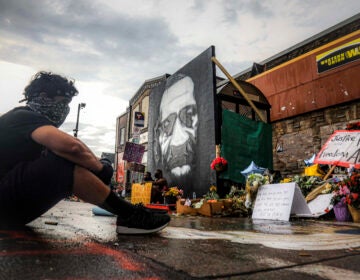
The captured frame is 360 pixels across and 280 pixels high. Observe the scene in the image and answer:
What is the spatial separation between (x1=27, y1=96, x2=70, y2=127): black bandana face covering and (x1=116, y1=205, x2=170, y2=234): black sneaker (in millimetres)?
896

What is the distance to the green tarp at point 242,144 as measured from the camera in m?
8.17

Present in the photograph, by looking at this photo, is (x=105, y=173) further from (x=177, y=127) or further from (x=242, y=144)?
(x=177, y=127)

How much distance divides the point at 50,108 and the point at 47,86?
0.53 feet

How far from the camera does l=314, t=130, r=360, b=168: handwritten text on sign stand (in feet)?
17.1

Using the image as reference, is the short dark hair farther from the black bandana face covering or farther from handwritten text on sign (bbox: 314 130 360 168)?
handwritten text on sign (bbox: 314 130 360 168)

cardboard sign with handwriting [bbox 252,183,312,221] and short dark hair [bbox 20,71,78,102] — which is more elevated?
short dark hair [bbox 20,71,78,102]

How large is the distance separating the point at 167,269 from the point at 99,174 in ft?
3.33

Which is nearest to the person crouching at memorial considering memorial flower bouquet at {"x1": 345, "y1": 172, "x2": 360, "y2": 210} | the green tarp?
memorial flower bouquet at {"x1": 345, "y1": 172, "x2": 360, "y2": 210}

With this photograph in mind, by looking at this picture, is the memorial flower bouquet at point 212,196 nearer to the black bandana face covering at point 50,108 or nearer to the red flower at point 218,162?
the red flower at point 218,162

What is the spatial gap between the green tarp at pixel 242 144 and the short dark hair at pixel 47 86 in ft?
20.9

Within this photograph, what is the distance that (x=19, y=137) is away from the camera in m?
1.78

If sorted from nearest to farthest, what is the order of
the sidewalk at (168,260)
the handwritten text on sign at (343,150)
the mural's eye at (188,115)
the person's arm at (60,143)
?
1. the sidewalk at (168,260)
2. the person's arm at (60,143)
3. the handwritten text on sign at (343,150)
4. the mural's eye at (188,115)

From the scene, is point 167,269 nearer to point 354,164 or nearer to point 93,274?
point 93,274

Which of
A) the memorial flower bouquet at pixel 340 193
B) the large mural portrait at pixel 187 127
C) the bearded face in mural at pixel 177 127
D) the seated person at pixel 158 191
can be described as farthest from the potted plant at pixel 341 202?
the bearded face in mural at pixel 177 127
